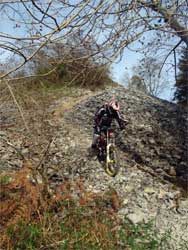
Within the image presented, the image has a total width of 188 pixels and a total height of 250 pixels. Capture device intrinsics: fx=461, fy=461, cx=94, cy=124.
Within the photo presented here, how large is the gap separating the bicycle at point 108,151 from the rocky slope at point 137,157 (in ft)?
0.49

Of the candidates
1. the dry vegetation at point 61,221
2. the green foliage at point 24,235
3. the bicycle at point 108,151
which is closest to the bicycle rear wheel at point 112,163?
the bicycle at point 108,151

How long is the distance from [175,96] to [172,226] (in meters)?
9.48

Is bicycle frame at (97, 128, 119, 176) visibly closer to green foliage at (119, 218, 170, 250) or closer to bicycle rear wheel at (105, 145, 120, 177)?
bicycle rear wheel at (105, 145, 120, 177)

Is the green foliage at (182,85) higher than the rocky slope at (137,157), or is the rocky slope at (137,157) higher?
the green foliage at (182,85)

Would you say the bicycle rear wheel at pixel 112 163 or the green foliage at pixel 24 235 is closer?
the green foliage at pixel 24 235

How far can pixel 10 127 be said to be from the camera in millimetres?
11211

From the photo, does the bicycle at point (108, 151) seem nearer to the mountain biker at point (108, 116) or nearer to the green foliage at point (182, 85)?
the mountain biker at point (108, 116)

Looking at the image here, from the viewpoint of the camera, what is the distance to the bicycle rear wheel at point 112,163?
28.4ft

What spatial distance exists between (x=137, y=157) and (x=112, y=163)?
1539 mm

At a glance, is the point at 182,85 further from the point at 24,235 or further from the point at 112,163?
the point at 24,235

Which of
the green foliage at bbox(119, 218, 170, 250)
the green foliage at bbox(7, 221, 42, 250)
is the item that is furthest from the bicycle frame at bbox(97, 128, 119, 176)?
the green foliage at bbox(7, 221, 42, 250)

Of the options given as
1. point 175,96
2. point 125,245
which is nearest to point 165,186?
point 125,245

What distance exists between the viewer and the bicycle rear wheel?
8648 mm

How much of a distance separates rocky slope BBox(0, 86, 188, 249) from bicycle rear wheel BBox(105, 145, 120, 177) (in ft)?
0.40
